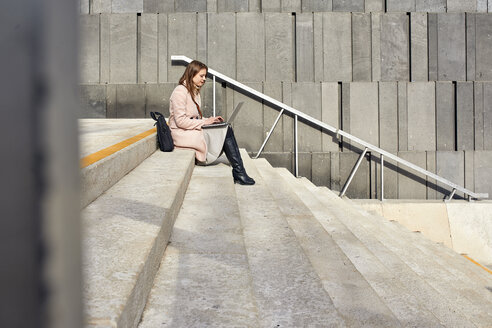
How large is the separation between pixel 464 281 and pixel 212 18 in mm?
4809

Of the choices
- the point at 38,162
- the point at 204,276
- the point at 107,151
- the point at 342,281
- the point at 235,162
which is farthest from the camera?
the point at 235,162

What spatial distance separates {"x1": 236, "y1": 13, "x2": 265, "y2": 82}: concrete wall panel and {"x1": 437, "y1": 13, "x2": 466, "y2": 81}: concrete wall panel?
2.52 m

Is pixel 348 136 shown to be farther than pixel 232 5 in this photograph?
No

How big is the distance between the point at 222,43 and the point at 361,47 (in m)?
1.99

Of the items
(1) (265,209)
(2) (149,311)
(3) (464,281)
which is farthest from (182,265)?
(3) (464,281)

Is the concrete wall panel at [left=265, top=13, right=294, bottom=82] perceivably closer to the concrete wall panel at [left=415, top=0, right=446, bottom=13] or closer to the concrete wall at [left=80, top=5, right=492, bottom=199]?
the concrete wall at [left=80, top=5, right=492, bottom=199]

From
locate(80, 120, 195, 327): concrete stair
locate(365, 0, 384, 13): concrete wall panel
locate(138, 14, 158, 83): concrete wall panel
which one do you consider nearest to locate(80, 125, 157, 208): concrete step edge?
locate(80, 120, 195, 327): concrete stair

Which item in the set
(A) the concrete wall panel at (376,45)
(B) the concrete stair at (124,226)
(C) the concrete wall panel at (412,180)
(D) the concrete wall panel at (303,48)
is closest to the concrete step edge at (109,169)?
(B) the concrete stair at (124,226)

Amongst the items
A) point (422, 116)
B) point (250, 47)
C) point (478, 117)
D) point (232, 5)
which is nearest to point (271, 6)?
point (232, 5)

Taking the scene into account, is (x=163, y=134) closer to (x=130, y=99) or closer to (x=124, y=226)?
(x=124, y=226)

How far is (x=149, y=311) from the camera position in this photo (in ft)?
4.33

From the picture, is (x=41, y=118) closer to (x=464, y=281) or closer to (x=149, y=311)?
(x=149, y=311)

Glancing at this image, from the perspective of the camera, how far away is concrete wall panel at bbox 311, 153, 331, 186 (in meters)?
6.06

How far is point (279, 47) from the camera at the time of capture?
608 cm
